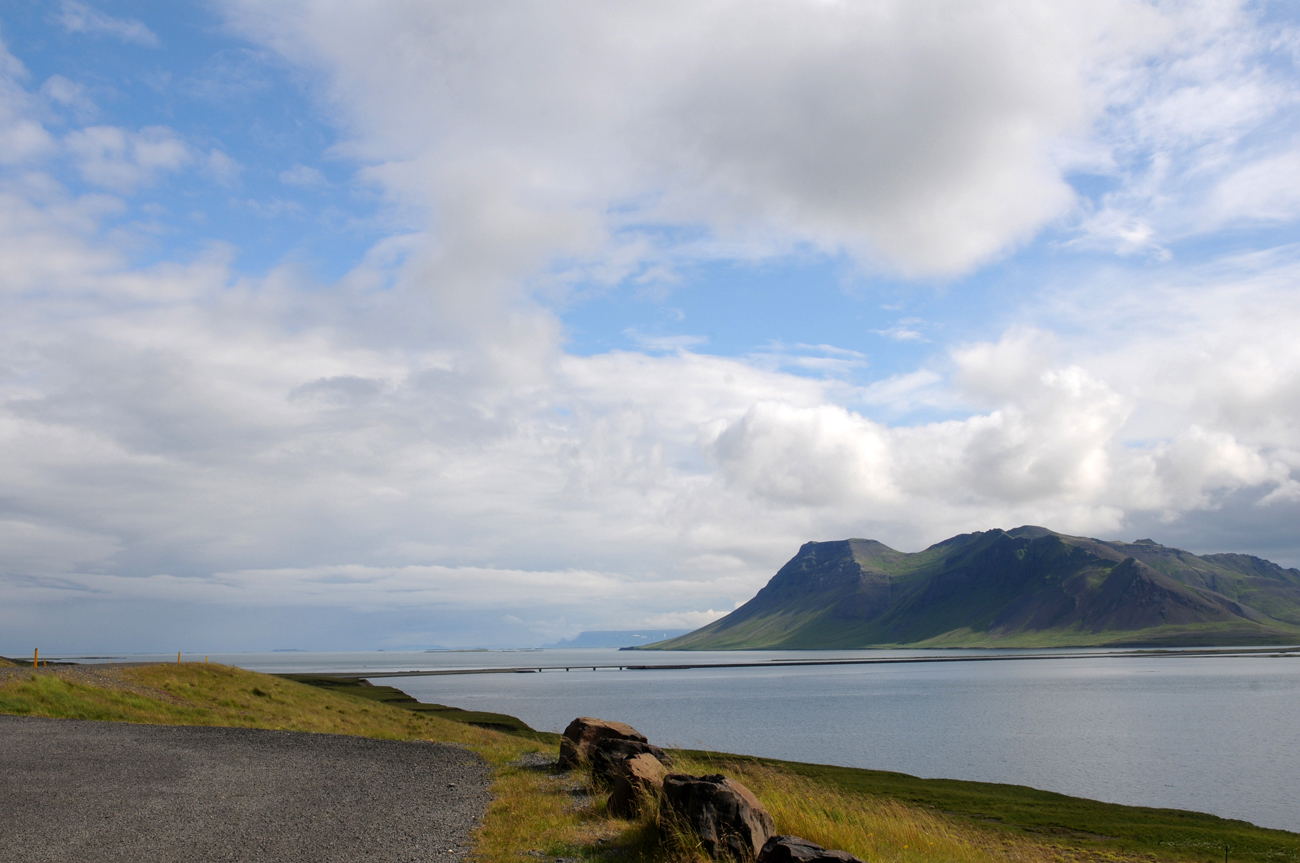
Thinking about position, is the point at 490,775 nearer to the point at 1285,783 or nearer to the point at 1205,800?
the point at 1205,800

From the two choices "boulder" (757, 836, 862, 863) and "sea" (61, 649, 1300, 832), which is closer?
"boulder" (757, 836, 862, 863)

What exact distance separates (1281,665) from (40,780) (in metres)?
227

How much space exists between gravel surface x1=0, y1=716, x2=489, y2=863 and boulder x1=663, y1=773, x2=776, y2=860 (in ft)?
12.8

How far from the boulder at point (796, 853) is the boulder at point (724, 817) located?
807 mm

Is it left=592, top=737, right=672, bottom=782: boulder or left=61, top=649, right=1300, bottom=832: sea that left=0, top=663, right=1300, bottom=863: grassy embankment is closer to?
left=592, top=737, right=672, bottom=782: boulder

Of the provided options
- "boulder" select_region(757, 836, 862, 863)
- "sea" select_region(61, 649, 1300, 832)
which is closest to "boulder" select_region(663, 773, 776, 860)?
"boulder" select_region(757, 836, 862, 863)

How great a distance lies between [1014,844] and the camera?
24969 mm

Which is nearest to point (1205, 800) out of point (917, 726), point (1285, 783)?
point (1285, 783)

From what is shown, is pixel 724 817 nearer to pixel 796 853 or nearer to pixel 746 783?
pixel 796 853

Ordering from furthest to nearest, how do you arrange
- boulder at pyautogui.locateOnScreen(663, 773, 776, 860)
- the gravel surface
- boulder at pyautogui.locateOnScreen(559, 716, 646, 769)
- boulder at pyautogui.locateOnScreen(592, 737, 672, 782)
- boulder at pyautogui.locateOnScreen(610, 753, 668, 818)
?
boulder at pyautogui.locateOnScreen(559, 716, 646, 769) < boulder at pyautogui.locateOnScreen(592, 737, 672, 782) < boulder at pyautogui.locateOnScreen(610, 753, 668, 818) < the gravel surface < boulder at pyautogui.locateOnScreen(663, 773, 776, 860)

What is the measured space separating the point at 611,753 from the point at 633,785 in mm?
5224

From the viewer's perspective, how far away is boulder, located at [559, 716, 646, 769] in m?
23.2

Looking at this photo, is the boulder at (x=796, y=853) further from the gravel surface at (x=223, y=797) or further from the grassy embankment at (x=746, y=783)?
the gravel surface at (x=223, y=797)

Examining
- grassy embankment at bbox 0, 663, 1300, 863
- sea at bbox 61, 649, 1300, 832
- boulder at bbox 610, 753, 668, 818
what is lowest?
sea at bbox 61, 649, 1300, 832
